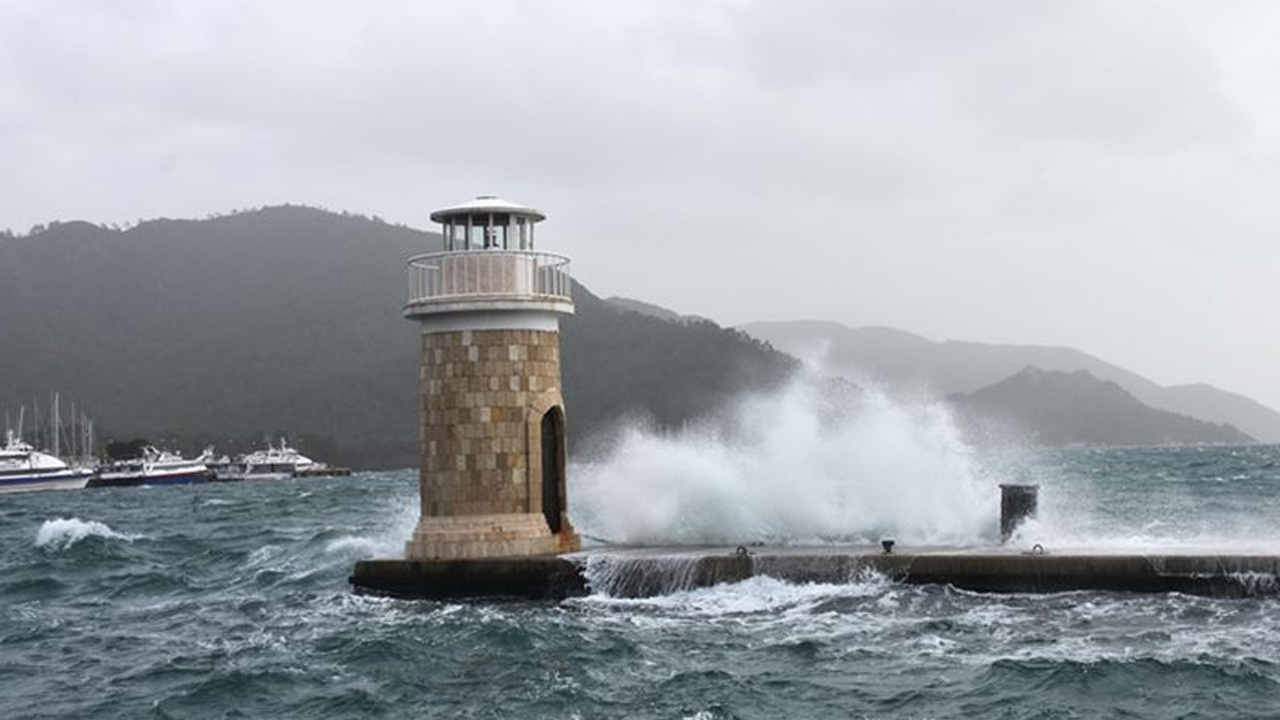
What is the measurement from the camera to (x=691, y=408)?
168 meters

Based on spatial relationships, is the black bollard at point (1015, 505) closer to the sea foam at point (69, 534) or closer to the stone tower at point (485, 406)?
the stone tower at point (485, 406)

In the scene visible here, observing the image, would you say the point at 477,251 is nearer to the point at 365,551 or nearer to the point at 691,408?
the point at 365,551

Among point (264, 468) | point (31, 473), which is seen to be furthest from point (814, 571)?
point (264, 468)

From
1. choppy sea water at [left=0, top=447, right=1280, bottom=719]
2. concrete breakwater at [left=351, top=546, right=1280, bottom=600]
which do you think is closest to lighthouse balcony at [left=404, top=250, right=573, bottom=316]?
concrete breakwater at [left=351, top=546, right=1280, bottom=600]

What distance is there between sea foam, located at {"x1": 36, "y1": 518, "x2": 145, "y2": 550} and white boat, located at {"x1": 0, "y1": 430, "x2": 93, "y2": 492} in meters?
71.6

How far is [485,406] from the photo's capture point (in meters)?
24.1

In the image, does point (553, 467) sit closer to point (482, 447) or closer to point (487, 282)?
A: point (482, 447)

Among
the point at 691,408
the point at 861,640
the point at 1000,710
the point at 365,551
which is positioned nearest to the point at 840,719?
the point at 1000,710

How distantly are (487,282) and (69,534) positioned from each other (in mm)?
25654


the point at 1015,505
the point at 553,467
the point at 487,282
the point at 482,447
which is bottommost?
the point at 1015,505

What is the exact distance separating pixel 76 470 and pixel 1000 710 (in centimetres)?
12677

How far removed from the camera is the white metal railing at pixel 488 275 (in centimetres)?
2461

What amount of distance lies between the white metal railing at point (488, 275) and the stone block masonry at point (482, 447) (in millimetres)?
753

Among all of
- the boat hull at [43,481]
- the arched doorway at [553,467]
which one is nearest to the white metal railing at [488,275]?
the arched doorway at [553,467]
